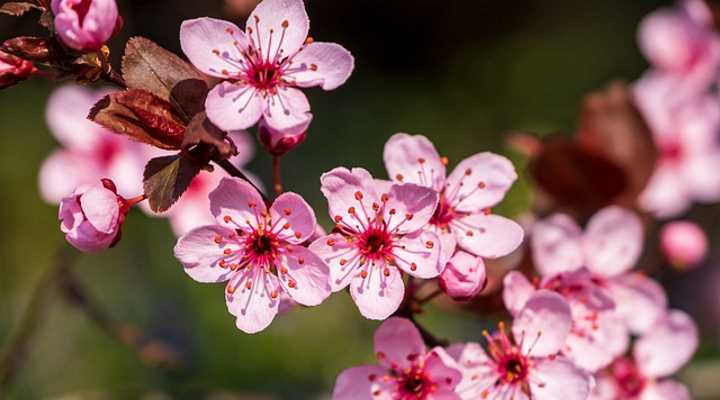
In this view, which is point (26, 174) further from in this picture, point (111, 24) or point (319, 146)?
point (111, 24)

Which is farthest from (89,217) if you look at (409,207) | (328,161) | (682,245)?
(328,161)

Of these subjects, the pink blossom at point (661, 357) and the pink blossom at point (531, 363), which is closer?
the pink blossom at point (531, 363)

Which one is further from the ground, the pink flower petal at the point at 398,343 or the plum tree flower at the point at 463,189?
the plum tree flower at the point at 463,189

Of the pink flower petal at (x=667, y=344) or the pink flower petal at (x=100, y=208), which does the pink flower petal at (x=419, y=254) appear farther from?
the pink flower petal at (x=667, y=344)

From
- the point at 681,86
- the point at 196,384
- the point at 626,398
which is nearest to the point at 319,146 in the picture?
the point at 681,86

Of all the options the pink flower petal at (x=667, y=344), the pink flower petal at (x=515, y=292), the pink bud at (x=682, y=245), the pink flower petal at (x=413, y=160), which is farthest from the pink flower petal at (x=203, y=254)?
the pink bud at (x=682, y=245)

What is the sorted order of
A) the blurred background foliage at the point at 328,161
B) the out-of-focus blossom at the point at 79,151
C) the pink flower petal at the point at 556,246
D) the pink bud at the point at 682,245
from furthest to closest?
1. the blurred background foliage at the point at 328,161
2. the out-of-focus blossom at the point at 79,151
3. the pink bud at the point at 682,245
4. the pink flower petal at the point at 556,246

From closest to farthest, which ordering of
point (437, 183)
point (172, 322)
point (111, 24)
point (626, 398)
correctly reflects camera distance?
point (111, 24) → point (437, 183) → point (626, 398) → point (172, 322)
